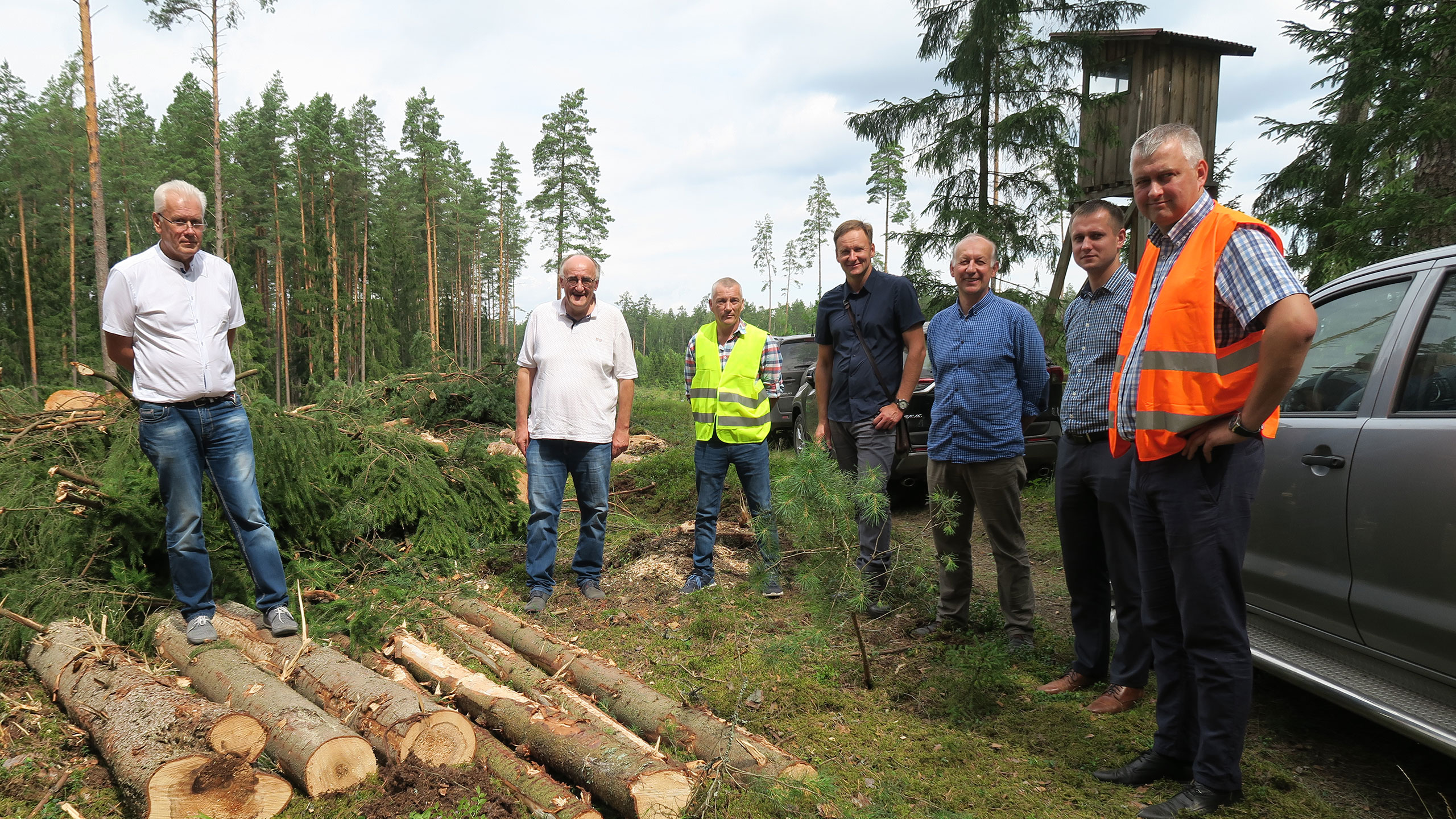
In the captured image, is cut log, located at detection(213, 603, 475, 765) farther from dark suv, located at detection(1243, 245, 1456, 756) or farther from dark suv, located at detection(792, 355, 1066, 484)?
A: dark suv, located at detection(792, 355, 1066, 484)

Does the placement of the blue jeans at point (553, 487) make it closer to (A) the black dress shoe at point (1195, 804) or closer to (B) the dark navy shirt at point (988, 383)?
(B) the dark navy shirt at point (988, 383)

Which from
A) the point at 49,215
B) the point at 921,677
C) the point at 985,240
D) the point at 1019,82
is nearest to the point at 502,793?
the point at 921,677

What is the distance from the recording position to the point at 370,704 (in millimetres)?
3131

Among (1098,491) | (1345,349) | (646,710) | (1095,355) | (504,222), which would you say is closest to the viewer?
(1345,349)

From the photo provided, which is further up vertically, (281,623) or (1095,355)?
(1095,355)

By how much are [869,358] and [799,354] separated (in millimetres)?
7389

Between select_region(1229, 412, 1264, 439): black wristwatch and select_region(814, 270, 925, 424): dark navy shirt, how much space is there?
2.31m

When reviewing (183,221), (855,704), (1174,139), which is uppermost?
(1174,139)

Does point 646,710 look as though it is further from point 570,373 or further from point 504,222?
point 504,222

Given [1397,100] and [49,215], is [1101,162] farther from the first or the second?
[49,215]

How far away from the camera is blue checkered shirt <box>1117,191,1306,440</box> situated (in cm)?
236

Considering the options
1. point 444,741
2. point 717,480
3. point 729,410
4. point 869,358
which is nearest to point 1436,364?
point 869,358

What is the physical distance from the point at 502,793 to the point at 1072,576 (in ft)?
9.23

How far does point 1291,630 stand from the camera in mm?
3211
